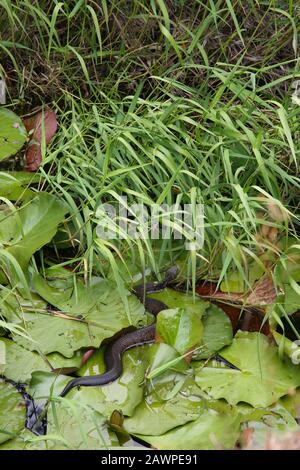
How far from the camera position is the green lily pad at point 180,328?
2.31 meters

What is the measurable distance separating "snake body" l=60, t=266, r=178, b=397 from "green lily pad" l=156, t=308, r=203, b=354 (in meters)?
0.06

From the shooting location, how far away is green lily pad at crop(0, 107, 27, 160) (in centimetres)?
279

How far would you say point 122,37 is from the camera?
308cm

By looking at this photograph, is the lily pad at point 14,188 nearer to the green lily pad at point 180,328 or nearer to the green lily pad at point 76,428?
the green lily pad at point 180,328

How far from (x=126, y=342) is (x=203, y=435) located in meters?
0.42

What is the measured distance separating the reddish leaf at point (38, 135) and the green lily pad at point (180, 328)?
2.71 feet

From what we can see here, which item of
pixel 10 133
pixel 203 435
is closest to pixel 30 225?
pixel 10 133

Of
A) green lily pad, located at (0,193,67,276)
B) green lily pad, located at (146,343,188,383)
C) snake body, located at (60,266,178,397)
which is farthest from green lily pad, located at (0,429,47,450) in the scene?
green lily pad, located at (0,193,67,276)

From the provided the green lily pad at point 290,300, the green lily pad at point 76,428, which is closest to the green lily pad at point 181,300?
the green lily pad at point 290,300

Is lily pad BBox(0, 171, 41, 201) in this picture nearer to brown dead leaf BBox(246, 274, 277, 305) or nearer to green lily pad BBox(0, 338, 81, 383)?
green lily pad BBox(0, 338, 81, 383)

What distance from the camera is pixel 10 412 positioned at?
2.06m

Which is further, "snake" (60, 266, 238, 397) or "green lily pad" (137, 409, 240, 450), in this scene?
"snake" (60, 266, 238, 397)

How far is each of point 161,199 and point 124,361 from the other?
1.69 ft

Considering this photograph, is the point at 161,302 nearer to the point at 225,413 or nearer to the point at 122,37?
the point at 225,413
